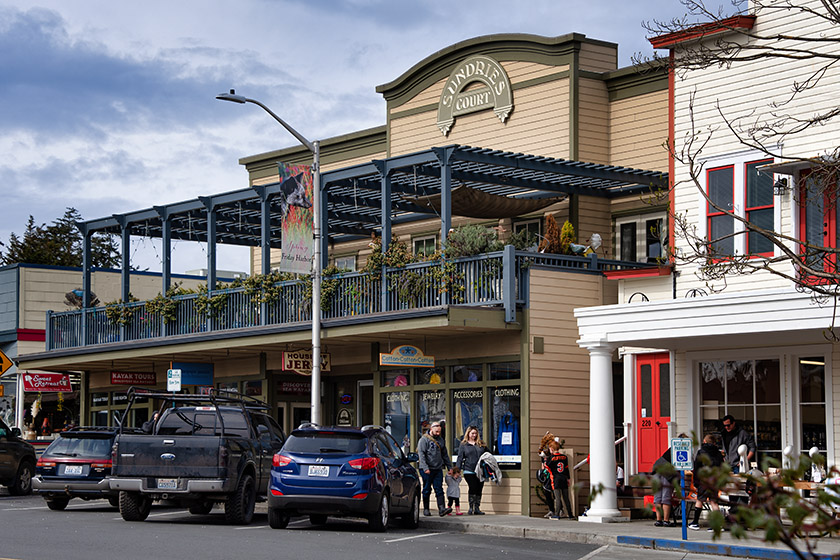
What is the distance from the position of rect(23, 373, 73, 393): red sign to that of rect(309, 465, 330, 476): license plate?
19.6m

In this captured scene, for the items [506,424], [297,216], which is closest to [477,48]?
[297,216]

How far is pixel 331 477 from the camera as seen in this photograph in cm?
1809

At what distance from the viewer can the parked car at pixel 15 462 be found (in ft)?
87.9

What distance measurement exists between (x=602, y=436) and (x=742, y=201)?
4663 millimetres

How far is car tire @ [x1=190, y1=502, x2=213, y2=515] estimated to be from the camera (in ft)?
71.4

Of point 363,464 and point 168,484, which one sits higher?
point 363,464

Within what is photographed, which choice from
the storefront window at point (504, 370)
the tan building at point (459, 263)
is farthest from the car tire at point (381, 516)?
the storefront window at point (504, 370)

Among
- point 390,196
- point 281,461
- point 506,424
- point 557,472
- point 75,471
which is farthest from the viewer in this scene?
point 390,196

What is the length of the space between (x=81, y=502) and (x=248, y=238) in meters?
10.3

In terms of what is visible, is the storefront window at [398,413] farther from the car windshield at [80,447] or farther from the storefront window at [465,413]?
the car windshield at [80,447]

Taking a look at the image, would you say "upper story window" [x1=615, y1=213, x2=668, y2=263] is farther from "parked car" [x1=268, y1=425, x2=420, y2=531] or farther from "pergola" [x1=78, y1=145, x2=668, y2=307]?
"parked car" [x1=268, y1=425, x2=420, y2=531]

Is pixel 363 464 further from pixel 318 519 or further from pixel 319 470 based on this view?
pixel 318 519

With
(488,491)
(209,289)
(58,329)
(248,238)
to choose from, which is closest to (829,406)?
(488,491)

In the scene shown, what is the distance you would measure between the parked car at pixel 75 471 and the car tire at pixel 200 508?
150cm
